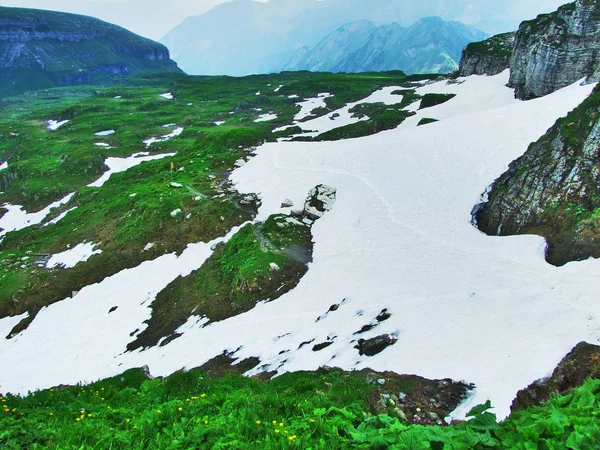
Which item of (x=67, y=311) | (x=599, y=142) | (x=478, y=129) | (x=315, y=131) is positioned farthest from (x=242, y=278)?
(x=315, y=131)

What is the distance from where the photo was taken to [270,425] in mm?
9156

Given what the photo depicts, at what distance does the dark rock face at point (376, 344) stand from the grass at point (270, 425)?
4180mm

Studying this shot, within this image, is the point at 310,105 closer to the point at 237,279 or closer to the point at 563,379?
the point at 237,279

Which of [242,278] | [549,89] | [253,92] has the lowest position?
[242,278]

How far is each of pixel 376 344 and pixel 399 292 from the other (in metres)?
5.20

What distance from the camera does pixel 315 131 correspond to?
86688 millimetres

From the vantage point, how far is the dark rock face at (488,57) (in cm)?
8931

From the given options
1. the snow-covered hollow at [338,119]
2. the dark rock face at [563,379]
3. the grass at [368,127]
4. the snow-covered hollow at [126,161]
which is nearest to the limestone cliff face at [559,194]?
the dark rock face at [563,379]

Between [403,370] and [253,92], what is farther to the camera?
[253,92]

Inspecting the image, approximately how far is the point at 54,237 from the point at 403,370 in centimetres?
5096

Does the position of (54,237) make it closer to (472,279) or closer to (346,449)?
(472,279)

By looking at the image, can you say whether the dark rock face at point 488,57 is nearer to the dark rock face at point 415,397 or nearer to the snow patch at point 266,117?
the snow patch at point 266,117

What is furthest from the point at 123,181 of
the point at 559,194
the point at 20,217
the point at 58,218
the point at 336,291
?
the point at 559,194

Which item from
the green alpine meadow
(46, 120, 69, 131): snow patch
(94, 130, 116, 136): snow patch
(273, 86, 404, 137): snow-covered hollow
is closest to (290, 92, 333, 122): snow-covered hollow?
(273, 86, 404, 137): snow-covered hollow
